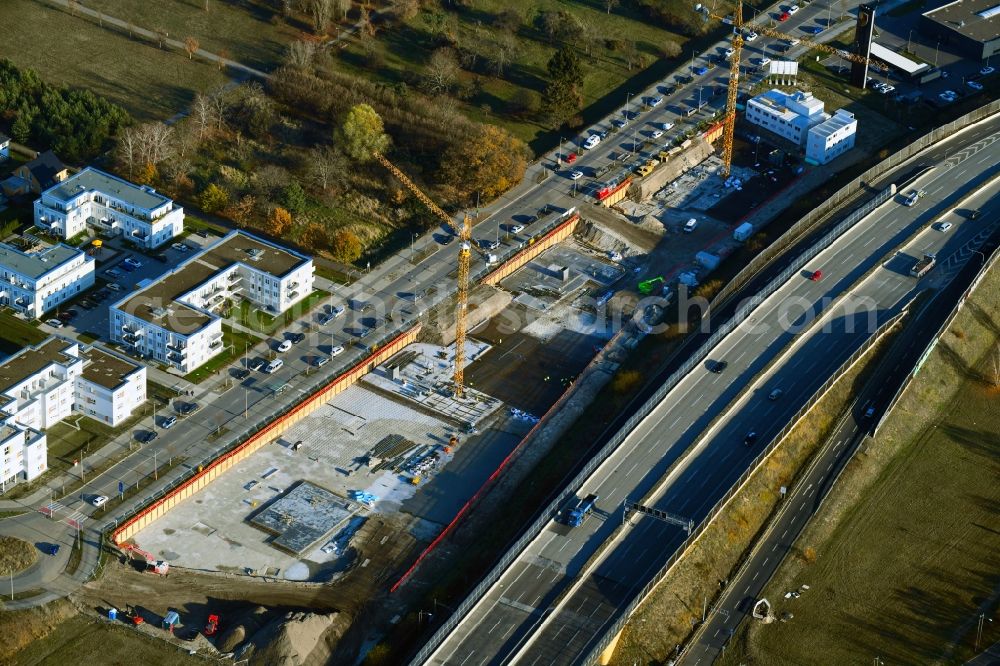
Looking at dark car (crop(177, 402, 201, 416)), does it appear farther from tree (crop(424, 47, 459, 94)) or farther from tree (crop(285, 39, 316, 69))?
tree (crop(424, 47, 459, 94))

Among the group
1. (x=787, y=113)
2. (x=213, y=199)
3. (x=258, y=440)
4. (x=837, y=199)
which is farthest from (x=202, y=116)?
(x=837, y=199)

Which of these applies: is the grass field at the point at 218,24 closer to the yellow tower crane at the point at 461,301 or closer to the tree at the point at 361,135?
the tree at the point at 361,135

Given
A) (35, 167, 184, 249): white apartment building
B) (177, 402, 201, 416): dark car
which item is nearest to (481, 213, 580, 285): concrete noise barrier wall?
(35, 167, 184, 249): white apartment building

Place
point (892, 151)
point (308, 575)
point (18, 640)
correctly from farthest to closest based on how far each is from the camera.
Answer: point (892, 151) → point (308, 575) → point (18, 640)

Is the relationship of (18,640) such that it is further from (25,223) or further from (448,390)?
(25,223)

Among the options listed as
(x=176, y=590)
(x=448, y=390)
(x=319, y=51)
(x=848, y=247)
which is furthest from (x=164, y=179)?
(x=848, y=247)

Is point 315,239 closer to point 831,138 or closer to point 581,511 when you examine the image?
point 581,511
